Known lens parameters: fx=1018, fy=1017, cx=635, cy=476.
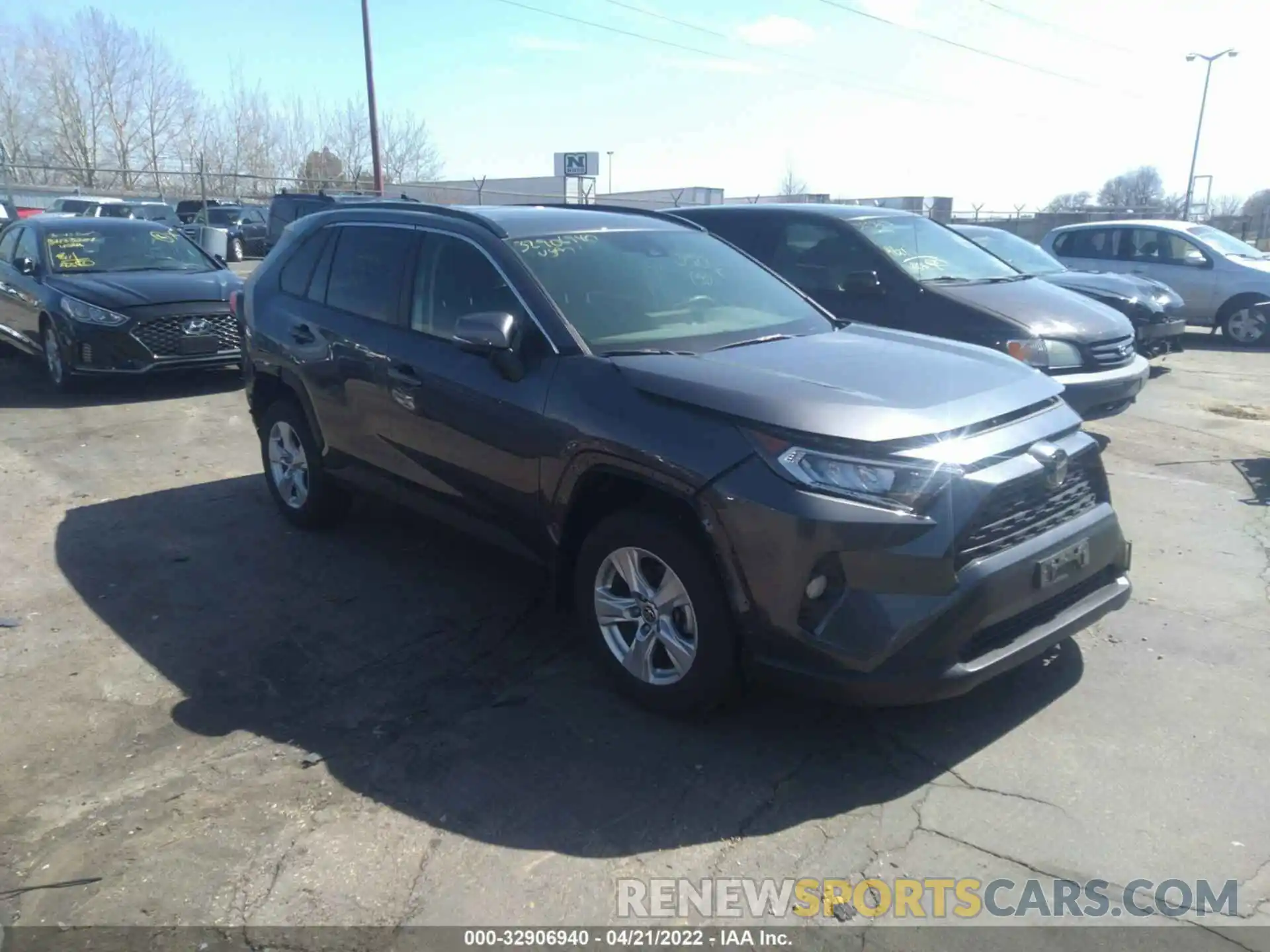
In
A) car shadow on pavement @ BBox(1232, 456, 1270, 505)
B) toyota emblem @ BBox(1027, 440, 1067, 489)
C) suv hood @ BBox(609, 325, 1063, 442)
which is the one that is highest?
suv hood @ BBox(609, 325, 1063, 442)

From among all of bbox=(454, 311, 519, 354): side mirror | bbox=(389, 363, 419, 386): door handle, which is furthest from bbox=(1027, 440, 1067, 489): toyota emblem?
bbox=(389, 363, 419, 386): door handle

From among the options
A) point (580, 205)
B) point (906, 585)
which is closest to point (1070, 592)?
point (906, 585)

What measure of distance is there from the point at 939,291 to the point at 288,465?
473 centimetres

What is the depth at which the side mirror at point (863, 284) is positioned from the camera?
7285mm

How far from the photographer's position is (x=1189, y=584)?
17.2ft

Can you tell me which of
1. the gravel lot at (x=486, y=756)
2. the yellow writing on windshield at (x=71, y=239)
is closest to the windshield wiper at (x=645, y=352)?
the gravel lot at (x=486, y=756)

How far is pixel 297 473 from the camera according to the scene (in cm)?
611

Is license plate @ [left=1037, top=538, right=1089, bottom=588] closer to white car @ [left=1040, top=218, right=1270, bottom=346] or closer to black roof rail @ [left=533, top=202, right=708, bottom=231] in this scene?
black roof rail @ [left=533, top=202, right=708, bottom=231]

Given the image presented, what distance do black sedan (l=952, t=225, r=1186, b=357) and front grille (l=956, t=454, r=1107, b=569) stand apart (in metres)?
6.70

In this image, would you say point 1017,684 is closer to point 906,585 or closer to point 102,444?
point 906,585

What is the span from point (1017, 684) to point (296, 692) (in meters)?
2.93

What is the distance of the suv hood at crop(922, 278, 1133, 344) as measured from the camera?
733 centimetres

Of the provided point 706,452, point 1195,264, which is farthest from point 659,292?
point 1195,264

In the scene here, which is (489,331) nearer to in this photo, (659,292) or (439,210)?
(659,292)
